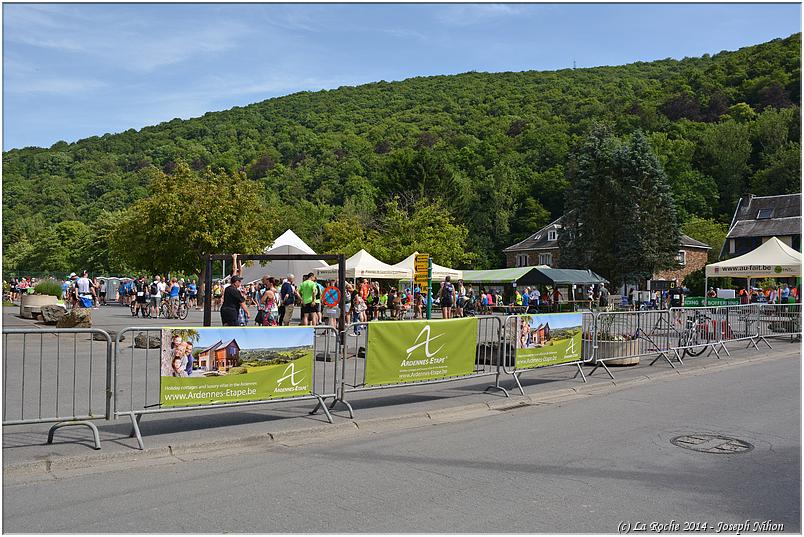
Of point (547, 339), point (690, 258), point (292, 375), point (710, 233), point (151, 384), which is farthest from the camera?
point (710, 233)

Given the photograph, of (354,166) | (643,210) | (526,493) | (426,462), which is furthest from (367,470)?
(354,166)

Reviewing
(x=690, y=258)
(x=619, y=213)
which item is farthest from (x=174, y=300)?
(x=690, y=258)

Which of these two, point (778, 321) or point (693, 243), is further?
point (693, 243)

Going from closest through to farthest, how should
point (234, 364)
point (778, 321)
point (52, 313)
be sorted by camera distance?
point (234, 364) < point (778, 321) < point (52, 313)

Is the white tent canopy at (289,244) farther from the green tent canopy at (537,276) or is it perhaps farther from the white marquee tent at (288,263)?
the green tent canopy at (537,276)

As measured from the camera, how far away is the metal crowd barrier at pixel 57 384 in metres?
7.37

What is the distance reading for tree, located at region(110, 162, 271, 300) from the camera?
31.8m

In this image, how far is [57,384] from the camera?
7457mm

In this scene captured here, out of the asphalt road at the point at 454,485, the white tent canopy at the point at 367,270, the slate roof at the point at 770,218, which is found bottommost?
the asphalt road at the point at 454,485

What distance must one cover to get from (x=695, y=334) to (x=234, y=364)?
1150cm

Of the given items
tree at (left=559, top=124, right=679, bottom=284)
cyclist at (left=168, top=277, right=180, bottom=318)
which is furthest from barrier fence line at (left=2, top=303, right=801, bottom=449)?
tree at (left=559, top=124, right=679, bottom=284)

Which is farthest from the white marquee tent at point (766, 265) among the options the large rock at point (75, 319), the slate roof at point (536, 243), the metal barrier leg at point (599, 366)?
the slate roof at point (536, 243)

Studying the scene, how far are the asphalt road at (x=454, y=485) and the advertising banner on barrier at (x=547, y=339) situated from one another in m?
2.37

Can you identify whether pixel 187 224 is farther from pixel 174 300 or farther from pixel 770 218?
pixel 770 218
